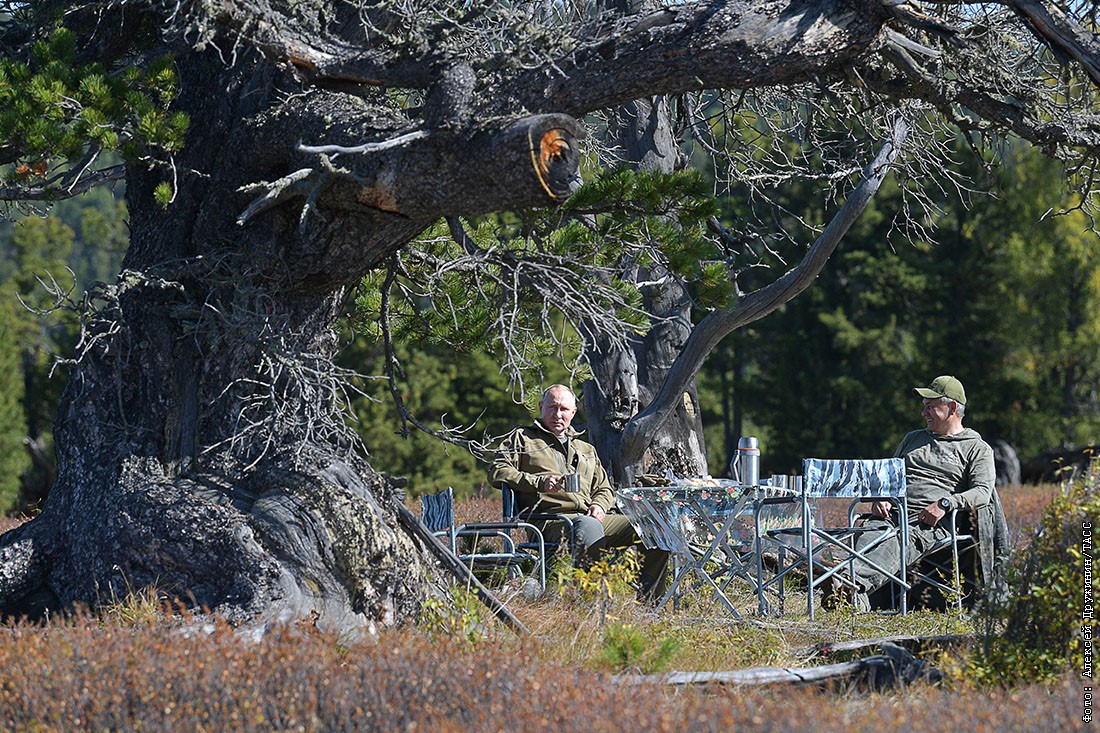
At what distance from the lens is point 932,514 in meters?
7.46

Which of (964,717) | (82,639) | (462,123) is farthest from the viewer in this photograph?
(462,123)

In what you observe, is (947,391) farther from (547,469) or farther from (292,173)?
(292,173)

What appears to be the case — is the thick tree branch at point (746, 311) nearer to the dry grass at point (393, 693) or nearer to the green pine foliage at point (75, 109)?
the dry grass at point (393, 693)

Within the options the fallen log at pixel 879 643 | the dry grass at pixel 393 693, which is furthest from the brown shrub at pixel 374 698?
the fallen log at pixel 879 643

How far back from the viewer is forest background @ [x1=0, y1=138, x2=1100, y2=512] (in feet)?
82.0

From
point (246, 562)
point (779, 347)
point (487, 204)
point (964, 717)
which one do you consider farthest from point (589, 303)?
point (779, 347)

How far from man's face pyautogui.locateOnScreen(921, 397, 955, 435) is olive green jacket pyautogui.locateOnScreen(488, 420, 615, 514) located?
201 centimetres

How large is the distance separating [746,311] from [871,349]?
2218 cm

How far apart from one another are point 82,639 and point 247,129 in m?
2.59

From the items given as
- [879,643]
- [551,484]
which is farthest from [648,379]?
[879,643]

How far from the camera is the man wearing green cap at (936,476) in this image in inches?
297

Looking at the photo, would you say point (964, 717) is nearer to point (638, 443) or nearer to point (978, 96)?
point (978, 96)

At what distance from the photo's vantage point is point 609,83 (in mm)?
5465

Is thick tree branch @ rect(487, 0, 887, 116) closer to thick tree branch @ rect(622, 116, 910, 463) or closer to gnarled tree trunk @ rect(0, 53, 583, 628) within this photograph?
gnarled tree trunk @ rect(0, 53, 583, 628)
